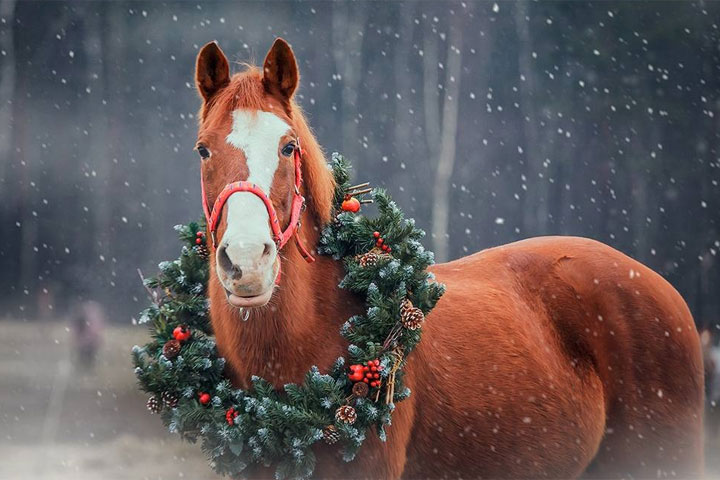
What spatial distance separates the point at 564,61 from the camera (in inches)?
537

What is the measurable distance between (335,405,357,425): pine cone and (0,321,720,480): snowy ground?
16.3 feet

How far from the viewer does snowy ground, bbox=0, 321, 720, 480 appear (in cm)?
782

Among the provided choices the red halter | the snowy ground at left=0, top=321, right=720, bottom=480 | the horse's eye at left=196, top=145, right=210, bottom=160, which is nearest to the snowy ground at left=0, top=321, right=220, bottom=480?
the snowy ground at left=0, top=321, right=720, bottom=480

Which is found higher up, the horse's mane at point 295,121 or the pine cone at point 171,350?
the horse's mane at point 295,121

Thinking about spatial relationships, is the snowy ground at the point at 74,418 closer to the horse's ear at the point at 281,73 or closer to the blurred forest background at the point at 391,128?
the blurred forest background at the point at 391,128

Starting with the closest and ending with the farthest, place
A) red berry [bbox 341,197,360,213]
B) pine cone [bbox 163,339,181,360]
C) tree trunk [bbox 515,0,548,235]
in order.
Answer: pine cone [bbox 163,339,181,360]
red berry [bbox 341,197,360,213]
tree trunk [bbox 515,0,548,235]

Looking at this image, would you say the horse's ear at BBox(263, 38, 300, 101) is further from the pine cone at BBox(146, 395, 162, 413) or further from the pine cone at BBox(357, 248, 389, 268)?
the pine cone at BBox(146, 395, 162, 413)

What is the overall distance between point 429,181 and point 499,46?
2950mm

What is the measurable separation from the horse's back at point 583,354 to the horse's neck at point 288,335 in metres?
0.76

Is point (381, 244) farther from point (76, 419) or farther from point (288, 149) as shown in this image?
point (76, 419)

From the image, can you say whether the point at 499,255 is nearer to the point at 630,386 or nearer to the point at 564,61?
the point at 630,386

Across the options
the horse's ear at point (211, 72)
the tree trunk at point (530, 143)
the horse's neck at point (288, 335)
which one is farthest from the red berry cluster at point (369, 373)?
the tree trunk at point (530, 143)

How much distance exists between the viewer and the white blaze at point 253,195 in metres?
2.37

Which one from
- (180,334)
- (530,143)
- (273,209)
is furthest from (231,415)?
(530,143)
